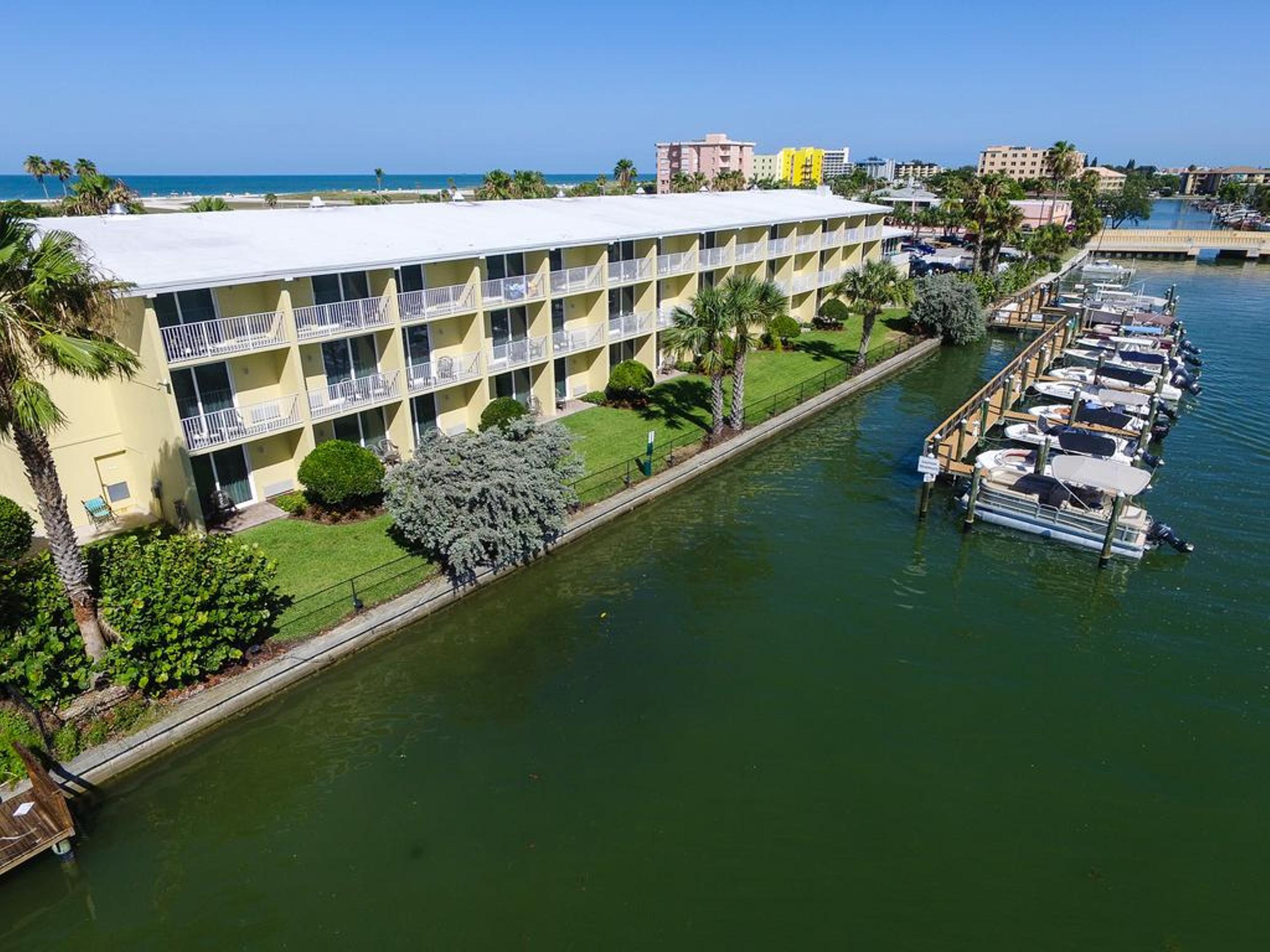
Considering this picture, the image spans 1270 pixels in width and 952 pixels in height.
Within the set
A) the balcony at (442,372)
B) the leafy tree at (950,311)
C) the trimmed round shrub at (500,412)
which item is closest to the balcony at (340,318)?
the balcony at (442,372)

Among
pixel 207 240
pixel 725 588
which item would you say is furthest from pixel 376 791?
pixel 207 240

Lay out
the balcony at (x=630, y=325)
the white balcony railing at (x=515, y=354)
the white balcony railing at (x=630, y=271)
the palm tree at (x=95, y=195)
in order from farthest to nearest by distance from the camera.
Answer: the palm tree at (x=95, y=195) → the balcony at (x=630, y=325) → the white balcony railing at (x=630, y=271) → the white balcony railing at (x=515, y=354)

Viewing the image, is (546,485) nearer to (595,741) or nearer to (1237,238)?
(595,741)

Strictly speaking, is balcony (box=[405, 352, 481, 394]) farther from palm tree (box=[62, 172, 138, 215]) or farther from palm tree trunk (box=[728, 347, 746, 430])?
palm tree (box=[62, 172, 138, 215])

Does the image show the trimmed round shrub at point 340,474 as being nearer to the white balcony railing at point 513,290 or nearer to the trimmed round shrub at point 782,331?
the white balcony railing at point 513,290

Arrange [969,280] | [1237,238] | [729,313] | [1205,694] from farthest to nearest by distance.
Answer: [1237,238]
[969,280]
[729,313]
[1205,694]

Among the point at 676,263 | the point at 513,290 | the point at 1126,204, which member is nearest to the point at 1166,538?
the point at 513,290
